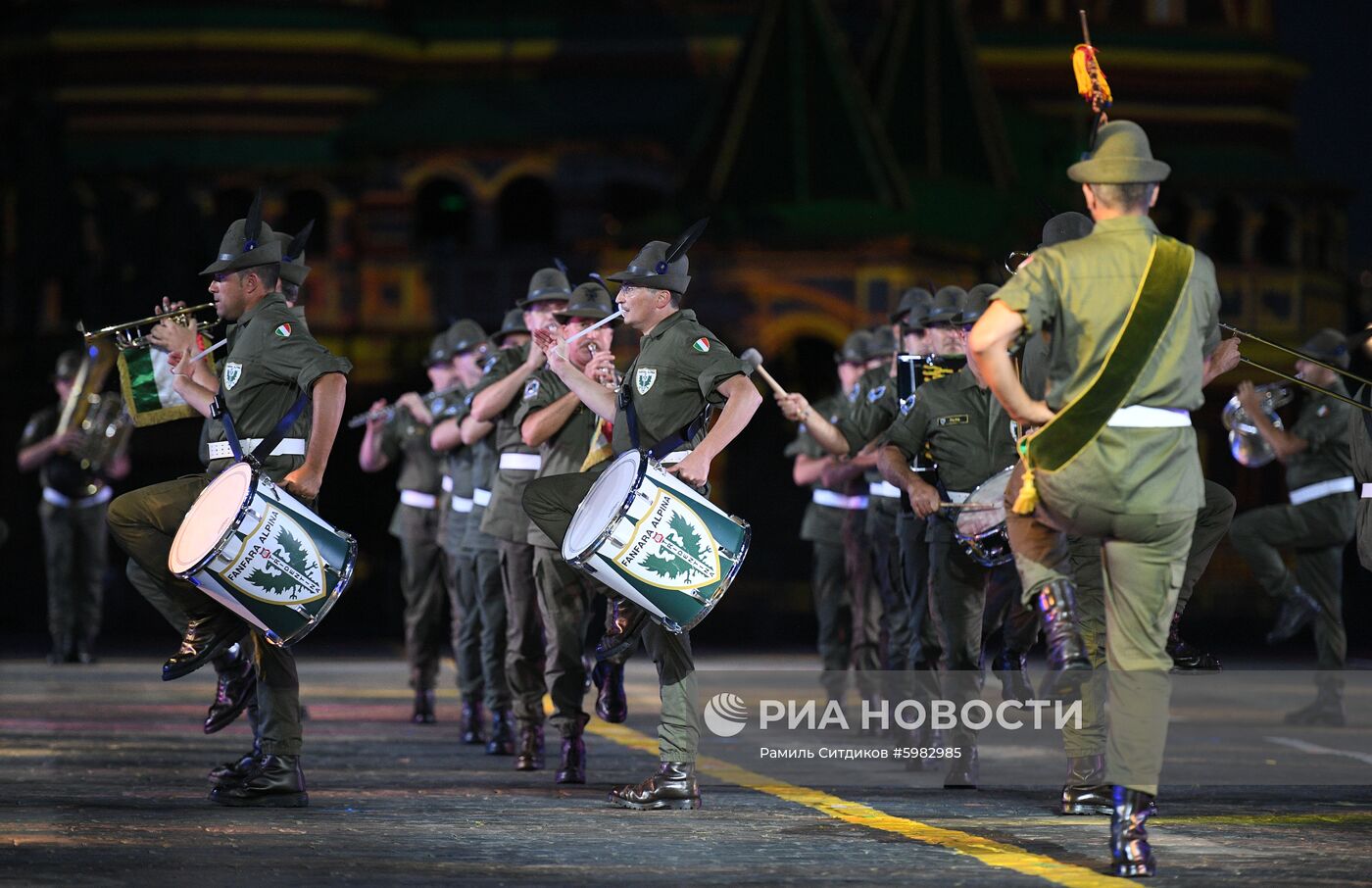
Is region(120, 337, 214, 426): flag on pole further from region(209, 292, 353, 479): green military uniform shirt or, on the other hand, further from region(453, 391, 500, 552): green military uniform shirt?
region(453, 391, 500, 552): green military uniform shirt

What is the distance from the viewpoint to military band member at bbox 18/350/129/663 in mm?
20234

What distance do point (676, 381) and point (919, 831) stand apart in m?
2.25

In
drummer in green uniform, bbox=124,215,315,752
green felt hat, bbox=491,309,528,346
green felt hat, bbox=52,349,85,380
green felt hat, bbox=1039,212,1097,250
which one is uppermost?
green felt hat, bbox=52,349,85,380

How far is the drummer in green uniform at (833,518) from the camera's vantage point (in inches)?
626

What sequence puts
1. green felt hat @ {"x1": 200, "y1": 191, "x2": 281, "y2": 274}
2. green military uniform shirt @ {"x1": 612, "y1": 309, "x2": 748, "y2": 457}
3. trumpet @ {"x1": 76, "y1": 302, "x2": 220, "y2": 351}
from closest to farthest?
green military uniform shirt @ {"x1": 612, "y1": 309, "x2": 748, "y2": 457}
green felt hat @ {"x1": 200, "y1": 191, "x2": 281, "y2": 274}
trumpet @ {"x1": 76, "y1": 302, "x2": 220, "y2": 351}

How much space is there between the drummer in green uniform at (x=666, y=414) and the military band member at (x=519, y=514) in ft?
4.73

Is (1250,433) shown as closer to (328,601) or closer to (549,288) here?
(549,288)

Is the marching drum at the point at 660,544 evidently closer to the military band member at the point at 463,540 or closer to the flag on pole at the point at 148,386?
the flag on pole at the point at 148,386

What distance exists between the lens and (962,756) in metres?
11.3

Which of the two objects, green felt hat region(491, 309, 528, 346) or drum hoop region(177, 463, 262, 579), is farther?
green felt hat region(491, 309, 528, 346)

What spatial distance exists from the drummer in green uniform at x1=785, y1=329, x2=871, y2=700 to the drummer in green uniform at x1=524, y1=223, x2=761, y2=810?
16.9 ft

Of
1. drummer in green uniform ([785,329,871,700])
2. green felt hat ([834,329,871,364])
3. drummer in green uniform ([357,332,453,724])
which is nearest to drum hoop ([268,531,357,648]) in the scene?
drummer in green uniform ([357,332,453,724])

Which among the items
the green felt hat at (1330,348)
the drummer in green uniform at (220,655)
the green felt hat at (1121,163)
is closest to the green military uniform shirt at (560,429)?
the drummer in green uniform at (220,655)

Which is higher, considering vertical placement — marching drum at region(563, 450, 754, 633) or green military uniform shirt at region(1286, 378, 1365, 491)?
green military uniform shirt at region(1286, 378, 1365, 491)
